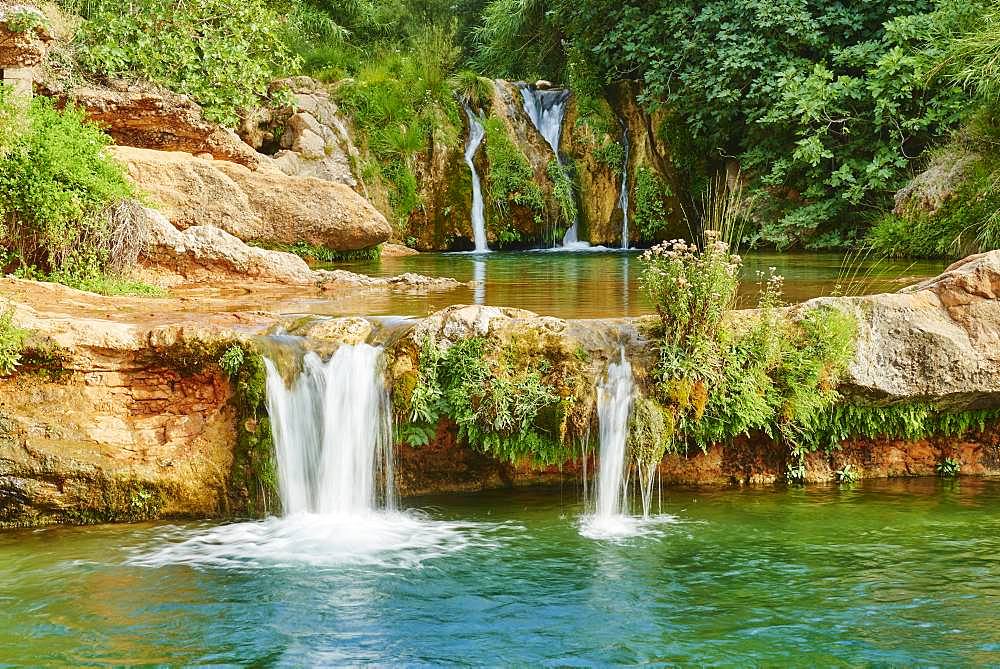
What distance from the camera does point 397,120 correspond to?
20.3 metres

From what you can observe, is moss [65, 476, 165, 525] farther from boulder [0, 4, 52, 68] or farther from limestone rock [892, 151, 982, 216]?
limestone rock [892, 151, 982, 216]

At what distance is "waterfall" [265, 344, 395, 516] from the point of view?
7.36 m

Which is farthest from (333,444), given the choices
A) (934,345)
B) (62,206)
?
(934,345)

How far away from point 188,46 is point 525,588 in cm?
1141

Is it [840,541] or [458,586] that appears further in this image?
[840,541]

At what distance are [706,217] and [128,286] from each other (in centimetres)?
1494

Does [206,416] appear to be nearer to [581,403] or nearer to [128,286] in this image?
[581,403]

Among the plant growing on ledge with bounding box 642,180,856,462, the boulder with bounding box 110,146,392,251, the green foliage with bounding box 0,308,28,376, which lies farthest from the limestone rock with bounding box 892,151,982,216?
the green foliage with bounding box 0,308,28,376

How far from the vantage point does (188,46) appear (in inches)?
568

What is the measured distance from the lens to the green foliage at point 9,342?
6.86m

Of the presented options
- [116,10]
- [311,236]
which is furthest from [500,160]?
[116,10]

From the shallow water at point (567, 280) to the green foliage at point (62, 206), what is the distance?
2398mm

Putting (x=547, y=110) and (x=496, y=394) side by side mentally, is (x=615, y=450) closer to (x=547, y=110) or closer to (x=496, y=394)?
(x=496, y=394)

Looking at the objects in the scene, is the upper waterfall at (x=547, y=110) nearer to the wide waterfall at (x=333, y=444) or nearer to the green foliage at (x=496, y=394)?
the green foliage at (x=496, y=394)
